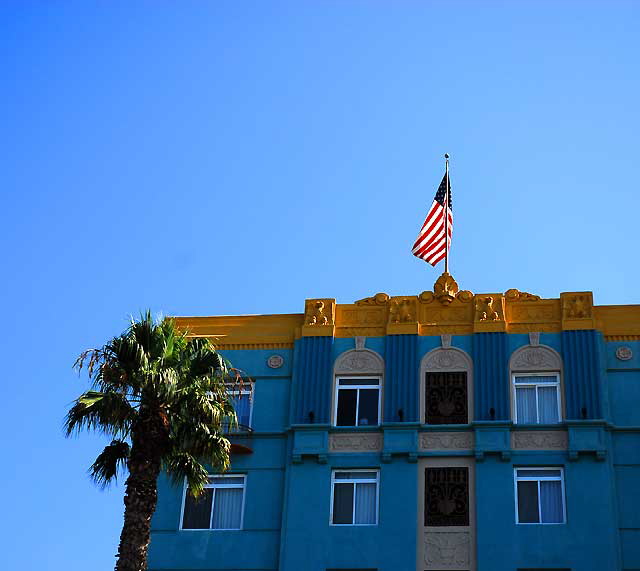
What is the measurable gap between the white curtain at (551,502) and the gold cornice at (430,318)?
16.2 ft

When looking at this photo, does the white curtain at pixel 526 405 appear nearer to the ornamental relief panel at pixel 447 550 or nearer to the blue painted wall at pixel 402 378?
the blue painted wall at pixel 402 378

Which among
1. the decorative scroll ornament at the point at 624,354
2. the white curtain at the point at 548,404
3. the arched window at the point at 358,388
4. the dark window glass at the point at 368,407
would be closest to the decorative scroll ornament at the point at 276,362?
the arched window at the point at 358,388

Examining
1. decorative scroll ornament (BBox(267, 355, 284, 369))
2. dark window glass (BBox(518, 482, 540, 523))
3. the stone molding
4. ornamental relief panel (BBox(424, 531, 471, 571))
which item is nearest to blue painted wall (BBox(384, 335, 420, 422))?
the stone molding

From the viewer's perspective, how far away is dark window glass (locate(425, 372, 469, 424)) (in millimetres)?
35406

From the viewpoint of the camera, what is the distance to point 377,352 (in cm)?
3688

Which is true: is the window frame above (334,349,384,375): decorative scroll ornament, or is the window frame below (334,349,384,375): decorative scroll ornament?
below

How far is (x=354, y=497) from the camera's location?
34.8 metres

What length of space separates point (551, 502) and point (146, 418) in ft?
39.7

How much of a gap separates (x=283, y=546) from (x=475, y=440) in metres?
6.49

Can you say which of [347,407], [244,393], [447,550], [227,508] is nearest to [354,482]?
[347,407]

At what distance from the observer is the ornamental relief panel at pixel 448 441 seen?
114 feet

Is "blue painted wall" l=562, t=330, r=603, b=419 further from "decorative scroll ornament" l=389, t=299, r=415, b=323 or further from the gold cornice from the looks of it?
"decorative scroll ornament" l=389, t=299, r=415, b=323

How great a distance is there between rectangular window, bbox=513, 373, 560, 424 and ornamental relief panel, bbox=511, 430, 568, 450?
430 millimetres

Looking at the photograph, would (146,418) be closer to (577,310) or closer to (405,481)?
(405,481)
